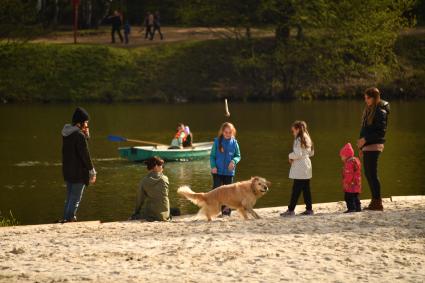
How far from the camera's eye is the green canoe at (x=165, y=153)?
30.0 metres

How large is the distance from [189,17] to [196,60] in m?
2.52

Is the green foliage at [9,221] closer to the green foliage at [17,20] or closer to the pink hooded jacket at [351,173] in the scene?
the pink hooded jacket at [351,173]

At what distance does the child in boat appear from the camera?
16234 millimetres

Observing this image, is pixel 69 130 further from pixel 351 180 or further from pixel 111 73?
pixel 111 73

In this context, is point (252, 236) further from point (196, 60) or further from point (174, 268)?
point (196, 60)

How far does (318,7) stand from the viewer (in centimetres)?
5878

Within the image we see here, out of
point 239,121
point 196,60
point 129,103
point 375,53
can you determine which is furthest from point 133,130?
point 375,53

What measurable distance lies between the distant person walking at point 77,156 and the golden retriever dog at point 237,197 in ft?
4.93

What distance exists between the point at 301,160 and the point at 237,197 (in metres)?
1.24

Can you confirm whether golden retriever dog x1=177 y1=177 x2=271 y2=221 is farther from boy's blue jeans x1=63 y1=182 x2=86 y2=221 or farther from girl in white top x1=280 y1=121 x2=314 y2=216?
boy's blue jeans x1=63 y1=182 x2=86 y2=221

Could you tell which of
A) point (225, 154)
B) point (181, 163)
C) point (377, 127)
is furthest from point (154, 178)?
point (181, 163)

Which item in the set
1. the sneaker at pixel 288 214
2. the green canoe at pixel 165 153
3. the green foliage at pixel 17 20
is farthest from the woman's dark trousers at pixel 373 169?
the green foliage at pixel 17 20

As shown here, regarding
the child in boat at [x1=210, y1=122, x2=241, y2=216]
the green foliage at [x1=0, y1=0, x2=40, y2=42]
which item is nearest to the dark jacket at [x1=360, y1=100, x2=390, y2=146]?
the child in boat at [x1=210, y1=122, x2=241, y2=216]

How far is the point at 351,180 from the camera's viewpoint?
1558 cm
